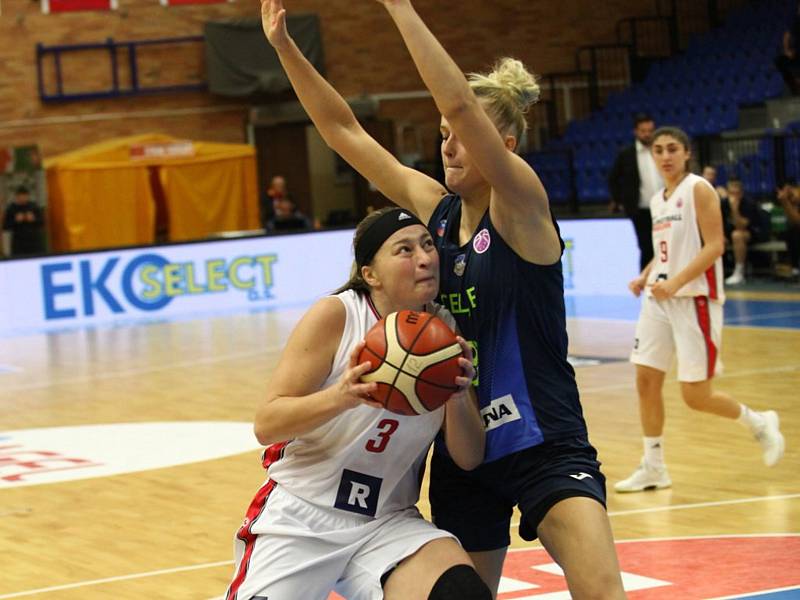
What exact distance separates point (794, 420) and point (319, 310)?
5.58 meters

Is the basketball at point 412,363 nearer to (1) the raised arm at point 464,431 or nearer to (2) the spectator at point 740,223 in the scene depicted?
(1) the raised arm at point 464,431

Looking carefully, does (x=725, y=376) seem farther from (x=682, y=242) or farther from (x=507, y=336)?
(x=507, y=336)

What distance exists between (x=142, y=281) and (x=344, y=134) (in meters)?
13.6

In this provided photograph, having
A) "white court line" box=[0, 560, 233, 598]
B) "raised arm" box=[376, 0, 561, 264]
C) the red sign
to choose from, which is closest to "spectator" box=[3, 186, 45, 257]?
the red sign

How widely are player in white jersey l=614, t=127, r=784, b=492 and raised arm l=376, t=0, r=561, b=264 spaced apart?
3.61 meters

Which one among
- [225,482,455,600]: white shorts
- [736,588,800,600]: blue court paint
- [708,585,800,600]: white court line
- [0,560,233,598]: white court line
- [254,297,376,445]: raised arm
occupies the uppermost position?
[254,297,376,445]: raised arm

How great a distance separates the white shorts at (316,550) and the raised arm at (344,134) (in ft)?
2.97

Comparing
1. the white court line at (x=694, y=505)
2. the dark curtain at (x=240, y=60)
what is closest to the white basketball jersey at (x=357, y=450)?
the white court line at (x=694, y=505)

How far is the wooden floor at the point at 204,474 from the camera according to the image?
631 centimetres

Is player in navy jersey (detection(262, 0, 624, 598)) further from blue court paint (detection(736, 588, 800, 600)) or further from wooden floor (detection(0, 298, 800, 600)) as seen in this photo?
wooden floor (detection(0, 298, 800, 600))

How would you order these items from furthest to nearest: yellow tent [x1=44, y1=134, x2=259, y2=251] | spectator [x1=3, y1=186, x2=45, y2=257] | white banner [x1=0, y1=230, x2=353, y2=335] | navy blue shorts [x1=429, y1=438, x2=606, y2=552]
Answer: yellow tent [x1=44, y1=134, x2=259, y2=251] < spectator [x1=3, y1=186, x2=45, y2=257] < white banner [x1=0, y1=230, x2=353, y2=335] < navy blue shorts [x1=429, y1=438, x2=606, y2=552]

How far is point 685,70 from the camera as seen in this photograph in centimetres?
2339

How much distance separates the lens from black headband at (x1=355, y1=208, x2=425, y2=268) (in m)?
3.84

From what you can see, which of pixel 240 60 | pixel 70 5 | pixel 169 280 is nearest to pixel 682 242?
pixel 169 280
